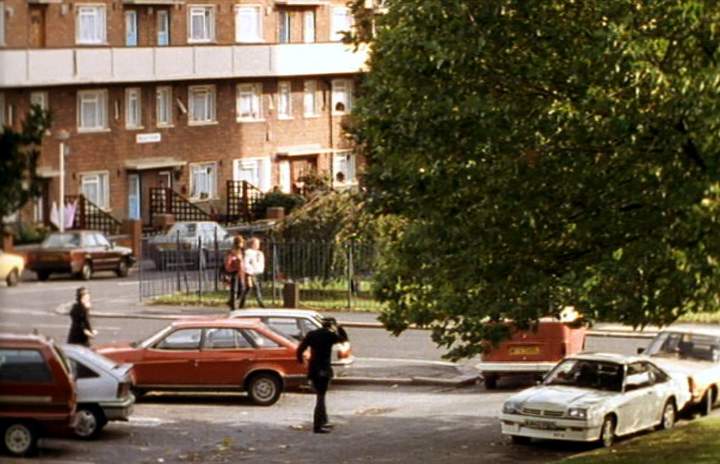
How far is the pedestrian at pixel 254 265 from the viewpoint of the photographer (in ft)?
140

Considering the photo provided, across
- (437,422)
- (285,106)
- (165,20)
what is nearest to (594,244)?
(437,422)

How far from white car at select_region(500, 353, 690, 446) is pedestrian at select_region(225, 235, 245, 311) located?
50.7 ft

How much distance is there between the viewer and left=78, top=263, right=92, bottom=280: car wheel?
2403 centimetres

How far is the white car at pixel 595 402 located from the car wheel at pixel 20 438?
24.7ft

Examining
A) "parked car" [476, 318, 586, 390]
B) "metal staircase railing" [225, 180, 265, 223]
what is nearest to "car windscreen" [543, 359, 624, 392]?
"parked car" [476, 318, 586, 390]

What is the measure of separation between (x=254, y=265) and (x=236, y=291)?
0.92 metres

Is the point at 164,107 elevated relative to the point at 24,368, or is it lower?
elevated

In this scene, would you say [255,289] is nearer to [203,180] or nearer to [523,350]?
[203,180]

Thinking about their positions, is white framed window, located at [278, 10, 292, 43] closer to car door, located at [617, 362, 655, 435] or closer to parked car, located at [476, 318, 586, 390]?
parked car, located at [476, 318, 586, 390]

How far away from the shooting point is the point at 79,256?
23250 millimetres

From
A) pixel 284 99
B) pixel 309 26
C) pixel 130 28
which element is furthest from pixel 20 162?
pixel 309 26

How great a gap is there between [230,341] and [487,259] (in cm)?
852

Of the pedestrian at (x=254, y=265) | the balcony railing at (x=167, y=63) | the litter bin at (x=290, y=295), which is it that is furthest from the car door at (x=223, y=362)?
the litter bin at (x=290, y=295)

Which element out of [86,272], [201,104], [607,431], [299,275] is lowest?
[607,431]
